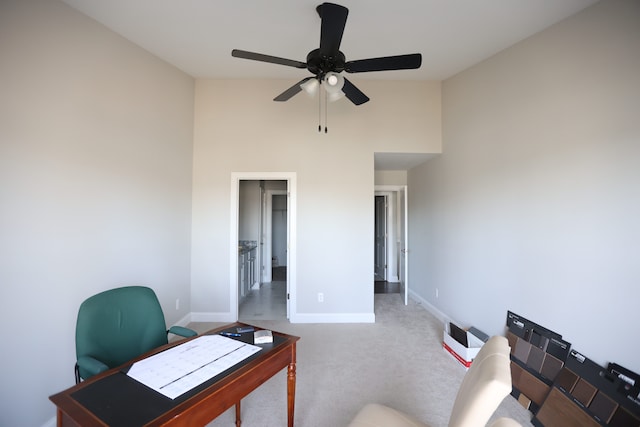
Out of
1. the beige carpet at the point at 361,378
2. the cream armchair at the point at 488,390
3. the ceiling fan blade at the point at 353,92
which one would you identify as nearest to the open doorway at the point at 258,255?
the beige carpet at the point at 361,378

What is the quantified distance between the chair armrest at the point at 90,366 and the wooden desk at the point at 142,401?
0.11 m

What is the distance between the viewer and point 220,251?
3.38 metres

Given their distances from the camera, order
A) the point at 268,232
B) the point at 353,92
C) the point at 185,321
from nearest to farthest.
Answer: the point at 353,92 < the point at 185,321 < the point at 268,232

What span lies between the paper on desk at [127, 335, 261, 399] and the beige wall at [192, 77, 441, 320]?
6.67ft

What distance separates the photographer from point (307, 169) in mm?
3420

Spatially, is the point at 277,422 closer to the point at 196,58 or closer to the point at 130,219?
the point at 130,219

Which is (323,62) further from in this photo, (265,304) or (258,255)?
(258,255)

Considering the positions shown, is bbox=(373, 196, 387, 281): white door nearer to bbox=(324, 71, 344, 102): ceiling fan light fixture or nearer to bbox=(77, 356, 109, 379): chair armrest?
bbox=(324, 71, 344, 102): ceiling fan light fixture

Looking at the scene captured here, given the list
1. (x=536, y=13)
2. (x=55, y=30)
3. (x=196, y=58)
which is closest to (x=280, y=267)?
(x=196, y=58)

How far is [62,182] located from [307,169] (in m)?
2.38

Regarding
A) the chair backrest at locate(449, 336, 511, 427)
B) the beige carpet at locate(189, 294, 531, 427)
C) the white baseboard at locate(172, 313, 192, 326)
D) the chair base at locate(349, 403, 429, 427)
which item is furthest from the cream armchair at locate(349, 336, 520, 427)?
the white baseboard at locate(172, 313, 192, 326)

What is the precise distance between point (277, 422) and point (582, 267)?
2.44 meters

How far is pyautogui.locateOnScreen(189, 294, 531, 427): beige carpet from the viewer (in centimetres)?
181

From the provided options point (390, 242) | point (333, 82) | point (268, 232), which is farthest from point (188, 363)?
point (390, 242)
